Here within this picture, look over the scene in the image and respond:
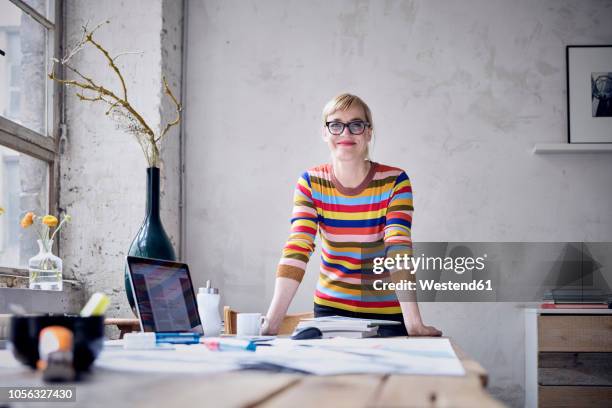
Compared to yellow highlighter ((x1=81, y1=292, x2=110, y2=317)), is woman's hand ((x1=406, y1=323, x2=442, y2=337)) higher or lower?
lower

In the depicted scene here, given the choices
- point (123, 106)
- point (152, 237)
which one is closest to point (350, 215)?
point (152, 237)

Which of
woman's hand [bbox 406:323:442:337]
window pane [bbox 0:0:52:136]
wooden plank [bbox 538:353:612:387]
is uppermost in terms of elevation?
window pane [bbox 0:0:52:136]

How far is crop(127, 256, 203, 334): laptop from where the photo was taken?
5.55 feet

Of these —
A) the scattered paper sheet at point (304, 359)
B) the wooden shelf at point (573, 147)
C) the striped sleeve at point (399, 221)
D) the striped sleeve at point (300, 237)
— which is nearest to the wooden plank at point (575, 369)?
the wooden shelf at point (573, 147)

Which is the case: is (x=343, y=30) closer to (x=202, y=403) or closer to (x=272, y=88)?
(x=272, y=88)

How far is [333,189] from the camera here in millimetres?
2361

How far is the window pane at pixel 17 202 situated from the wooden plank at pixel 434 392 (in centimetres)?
259

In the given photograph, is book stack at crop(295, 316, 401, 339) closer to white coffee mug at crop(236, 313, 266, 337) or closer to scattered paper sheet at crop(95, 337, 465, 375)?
white coffee mug at crop(236, 313, 266, 337)

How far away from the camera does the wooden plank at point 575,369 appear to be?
3.55m

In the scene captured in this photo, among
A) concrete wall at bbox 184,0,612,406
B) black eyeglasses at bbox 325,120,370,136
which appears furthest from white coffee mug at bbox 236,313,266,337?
concrete wall at bbox 184,0,612,406

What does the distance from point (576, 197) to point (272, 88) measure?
1746 mm

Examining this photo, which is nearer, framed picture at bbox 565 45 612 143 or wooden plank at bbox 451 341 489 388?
wooden plank at bbox 451 341 489 388

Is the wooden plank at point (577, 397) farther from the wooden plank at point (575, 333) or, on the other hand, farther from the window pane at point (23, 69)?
the window pane at point (23, 69)

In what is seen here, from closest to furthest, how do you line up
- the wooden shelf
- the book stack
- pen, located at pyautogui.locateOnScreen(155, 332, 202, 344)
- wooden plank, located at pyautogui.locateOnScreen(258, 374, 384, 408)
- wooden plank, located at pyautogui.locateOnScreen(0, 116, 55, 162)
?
1. wooden plank, located at pyautogui.locateOnScreen(258, 374, 384, 408)
2. pen, located at pyautogui.locateOnScreen(155, 332, 202, 344)
3. the book stack
4. wooden plank, located at pyautogui.locateOnScreen(0, 116, 55, 162)
5. the wooden shelf
